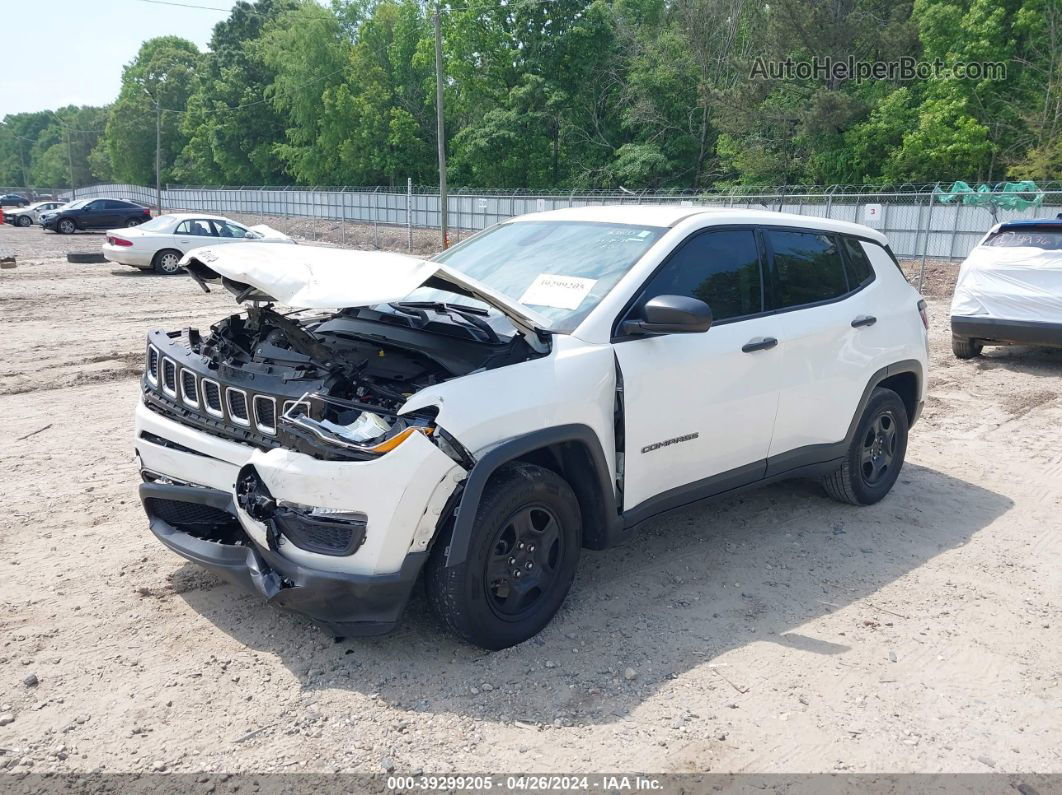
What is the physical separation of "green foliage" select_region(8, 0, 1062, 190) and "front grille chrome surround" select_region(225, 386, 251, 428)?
34.1 m

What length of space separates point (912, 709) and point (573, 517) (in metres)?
1.58

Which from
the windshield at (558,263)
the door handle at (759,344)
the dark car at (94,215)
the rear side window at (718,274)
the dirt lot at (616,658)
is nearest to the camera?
the dirt lot at (616,658)

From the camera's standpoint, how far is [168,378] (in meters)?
3.94

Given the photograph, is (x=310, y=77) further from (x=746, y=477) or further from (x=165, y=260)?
(x=746, y=477)

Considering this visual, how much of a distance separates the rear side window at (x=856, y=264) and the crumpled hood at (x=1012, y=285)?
561cm

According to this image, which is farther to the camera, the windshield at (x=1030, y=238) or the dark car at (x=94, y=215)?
the dark car at (x=94, y=215)

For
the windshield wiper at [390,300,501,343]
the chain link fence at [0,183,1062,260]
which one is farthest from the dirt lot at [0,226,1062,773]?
the chain link fence at [0,183,1062,260]

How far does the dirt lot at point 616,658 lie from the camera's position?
3002 millimetres

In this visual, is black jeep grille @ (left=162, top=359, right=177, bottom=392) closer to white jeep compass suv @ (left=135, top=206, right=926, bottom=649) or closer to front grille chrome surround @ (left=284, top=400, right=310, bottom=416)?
white jeep compass suv @ (left=135, top=206, right=926, bottom=649)

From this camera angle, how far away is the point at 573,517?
3688 millimetres

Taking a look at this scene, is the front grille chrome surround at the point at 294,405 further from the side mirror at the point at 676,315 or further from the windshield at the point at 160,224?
the windshield at the point at 160,224

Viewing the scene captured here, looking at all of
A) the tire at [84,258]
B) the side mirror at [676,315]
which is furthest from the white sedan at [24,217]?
the side mirror at [676,315]

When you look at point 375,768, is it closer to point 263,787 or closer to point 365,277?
point 263,787

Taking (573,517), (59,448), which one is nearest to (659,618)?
(573,517)
